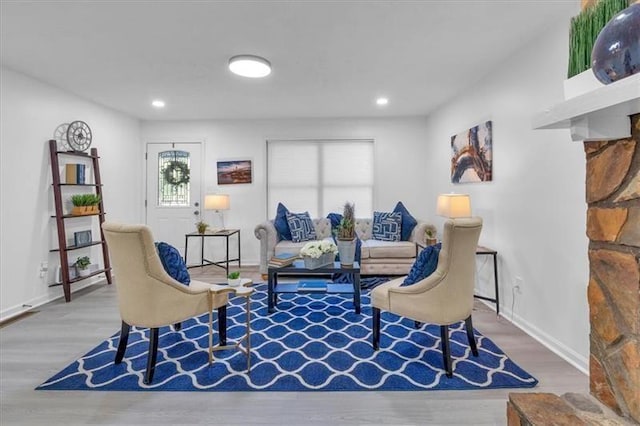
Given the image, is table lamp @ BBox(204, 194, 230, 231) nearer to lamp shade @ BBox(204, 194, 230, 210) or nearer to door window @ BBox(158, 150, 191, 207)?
lamp shade @ BBox(204, 194, 230, 210)

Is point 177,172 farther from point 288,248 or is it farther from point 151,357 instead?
→ point 151,357

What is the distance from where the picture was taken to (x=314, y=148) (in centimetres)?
528

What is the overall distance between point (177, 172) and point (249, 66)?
3032mm

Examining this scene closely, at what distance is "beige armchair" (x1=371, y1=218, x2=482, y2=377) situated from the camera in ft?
6.42

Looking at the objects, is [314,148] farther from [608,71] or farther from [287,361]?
[608,71]

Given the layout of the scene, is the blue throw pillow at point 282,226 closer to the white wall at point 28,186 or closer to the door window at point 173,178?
the door window at point 173,178

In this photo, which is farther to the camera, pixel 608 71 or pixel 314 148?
pixel 314 148

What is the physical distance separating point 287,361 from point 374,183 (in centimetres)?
362

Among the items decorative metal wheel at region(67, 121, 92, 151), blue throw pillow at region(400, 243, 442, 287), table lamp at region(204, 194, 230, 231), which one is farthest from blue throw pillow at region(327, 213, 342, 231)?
decorative metal wheel at region(67, 121, 92, 151)

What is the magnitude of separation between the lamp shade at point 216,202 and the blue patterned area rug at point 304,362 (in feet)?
7.37

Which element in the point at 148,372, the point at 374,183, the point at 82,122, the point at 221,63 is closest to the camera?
the point at 148,372

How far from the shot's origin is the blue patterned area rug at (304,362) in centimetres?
192

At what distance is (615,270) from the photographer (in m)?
0.99

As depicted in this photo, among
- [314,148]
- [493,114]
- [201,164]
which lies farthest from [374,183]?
→ [201,164]
